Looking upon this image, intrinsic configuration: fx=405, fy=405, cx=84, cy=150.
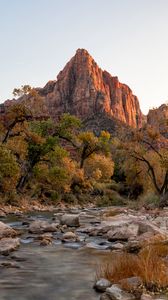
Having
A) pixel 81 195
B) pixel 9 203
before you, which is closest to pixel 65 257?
pixel 9 203

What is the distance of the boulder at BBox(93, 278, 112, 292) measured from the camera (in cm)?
851

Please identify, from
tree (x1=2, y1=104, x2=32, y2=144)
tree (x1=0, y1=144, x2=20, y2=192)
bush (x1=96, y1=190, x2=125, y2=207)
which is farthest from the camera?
bush (x1=96, y1=190, x2=125, y2=207)

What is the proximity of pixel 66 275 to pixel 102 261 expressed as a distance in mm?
1933

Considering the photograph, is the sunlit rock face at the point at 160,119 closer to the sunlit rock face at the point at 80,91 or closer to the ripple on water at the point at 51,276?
the ripple on water at the point at 51,276

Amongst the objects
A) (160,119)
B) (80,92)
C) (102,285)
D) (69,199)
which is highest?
(80,92)

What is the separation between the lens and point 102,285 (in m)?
Answer: 8.55

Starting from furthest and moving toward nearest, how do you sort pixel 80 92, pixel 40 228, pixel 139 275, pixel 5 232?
pixel 80 92 < pixel 40 228 < pixel 5 232 < pixel 139 275

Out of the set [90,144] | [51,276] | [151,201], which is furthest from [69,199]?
[51,276]

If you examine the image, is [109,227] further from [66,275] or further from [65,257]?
[66,275]

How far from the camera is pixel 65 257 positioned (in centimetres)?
1271

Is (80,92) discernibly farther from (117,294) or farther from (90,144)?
(117,294)

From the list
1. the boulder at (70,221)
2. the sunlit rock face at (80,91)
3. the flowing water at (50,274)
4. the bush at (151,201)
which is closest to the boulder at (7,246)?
the flowing water at (50,274)

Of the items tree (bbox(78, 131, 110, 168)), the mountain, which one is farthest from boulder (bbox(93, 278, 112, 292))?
the mountain

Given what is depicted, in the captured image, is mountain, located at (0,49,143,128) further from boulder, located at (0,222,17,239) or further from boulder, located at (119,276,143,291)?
boulder, located at (119,276,143,291)
